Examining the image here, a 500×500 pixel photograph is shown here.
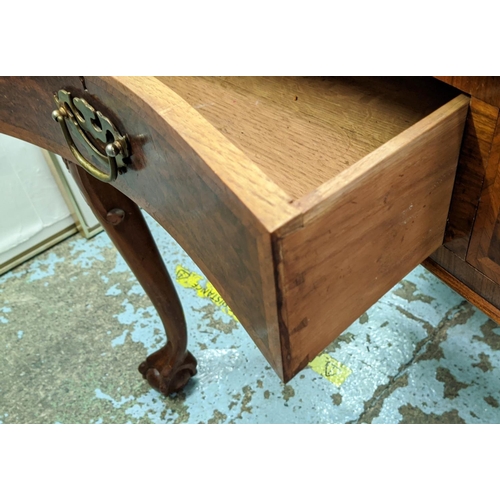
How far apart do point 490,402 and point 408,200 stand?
645 millimetres

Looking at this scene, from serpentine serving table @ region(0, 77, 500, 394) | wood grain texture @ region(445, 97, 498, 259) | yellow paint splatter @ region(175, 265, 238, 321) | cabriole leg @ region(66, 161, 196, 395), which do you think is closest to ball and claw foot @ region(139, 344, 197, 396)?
cabriole leg @ region(66, 161, 196, 395)

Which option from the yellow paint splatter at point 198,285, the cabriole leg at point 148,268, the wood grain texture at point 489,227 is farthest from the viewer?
the yellow paint splatter at point 198,285

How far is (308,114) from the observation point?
547 millimetres

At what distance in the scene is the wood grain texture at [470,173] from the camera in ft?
1.42

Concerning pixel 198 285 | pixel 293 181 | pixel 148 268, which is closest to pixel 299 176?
pixel 293 181

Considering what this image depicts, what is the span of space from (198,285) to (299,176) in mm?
775

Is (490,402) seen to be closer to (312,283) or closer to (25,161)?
(312,283)

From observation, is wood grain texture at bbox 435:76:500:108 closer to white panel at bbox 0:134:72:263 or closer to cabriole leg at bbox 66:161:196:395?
cabriole leg at bbox 66:161:196:395

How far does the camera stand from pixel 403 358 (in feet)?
3.30

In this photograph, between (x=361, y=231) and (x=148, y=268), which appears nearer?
(x=361, y=231)

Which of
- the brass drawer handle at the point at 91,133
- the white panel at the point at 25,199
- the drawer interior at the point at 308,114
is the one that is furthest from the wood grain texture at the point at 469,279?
the white panel at the point at 25,199

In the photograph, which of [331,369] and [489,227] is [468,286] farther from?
[331,369]

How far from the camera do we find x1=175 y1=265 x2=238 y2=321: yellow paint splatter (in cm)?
117

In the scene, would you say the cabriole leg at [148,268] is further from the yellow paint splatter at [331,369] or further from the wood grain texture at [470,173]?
the wood grain texture at [470,173]
